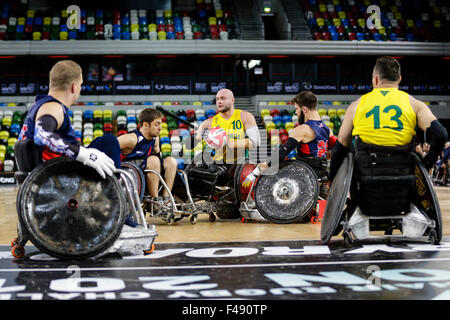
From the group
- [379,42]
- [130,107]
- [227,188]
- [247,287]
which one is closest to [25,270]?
[247,287]

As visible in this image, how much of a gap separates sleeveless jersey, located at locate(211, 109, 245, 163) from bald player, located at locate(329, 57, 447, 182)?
8.54 ft

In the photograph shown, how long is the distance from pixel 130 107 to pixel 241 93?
491 cm

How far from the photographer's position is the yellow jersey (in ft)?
12.9

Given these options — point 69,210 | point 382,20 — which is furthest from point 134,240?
point 382,20

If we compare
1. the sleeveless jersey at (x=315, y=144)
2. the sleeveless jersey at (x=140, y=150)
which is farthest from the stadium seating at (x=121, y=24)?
the sleeveless jersey at (x=140, y=150)

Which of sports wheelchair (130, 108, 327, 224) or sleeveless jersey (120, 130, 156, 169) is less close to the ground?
sleeveless jersey (120, 130, 156, 169)

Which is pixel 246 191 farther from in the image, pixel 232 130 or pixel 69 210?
pixel 69 210

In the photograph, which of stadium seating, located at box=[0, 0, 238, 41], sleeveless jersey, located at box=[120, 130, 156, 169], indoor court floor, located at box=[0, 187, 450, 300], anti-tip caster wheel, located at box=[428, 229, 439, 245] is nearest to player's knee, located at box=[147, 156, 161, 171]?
sleeveless jersey, located at box=[120, 130, 156, 169]

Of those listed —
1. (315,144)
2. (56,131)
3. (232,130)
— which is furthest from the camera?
(232,130)

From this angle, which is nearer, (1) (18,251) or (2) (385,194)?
(1) (18,251)

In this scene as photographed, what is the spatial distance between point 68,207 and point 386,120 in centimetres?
229

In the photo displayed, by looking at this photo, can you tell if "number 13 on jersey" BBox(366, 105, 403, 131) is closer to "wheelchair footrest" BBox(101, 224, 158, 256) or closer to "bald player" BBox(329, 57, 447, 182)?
"bald player" BBox(329, 57, 447, 182)

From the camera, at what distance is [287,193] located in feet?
19.2

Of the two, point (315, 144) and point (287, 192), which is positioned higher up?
point (315, 144)
